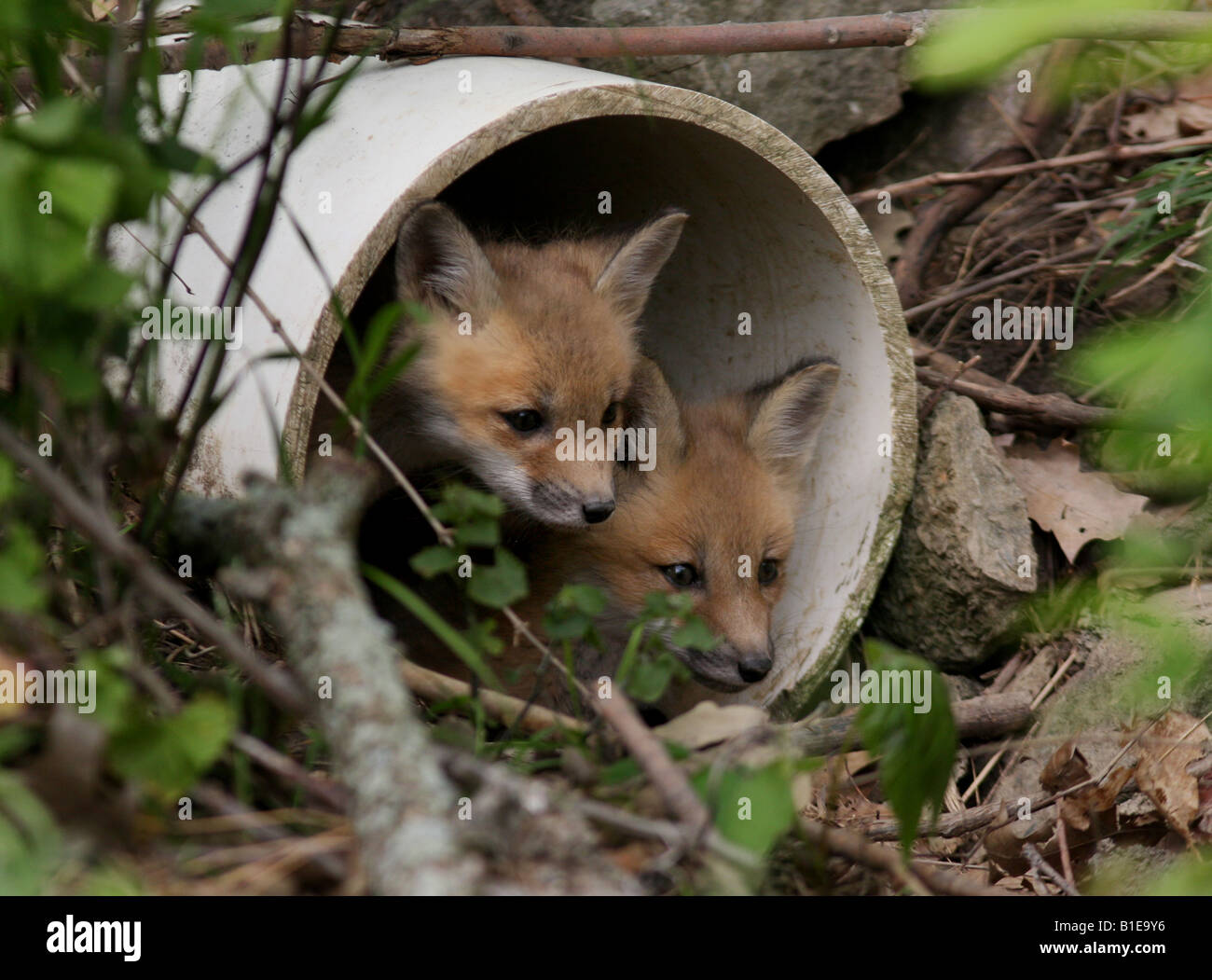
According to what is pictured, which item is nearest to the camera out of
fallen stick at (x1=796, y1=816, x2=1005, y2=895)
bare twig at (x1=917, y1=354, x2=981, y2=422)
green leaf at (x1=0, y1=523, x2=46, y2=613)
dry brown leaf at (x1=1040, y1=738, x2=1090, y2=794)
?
green leaf at (x1=0, y1=523, x2=46, y2=613)

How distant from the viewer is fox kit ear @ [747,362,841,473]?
10.9 ft

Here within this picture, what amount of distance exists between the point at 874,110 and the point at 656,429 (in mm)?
1970

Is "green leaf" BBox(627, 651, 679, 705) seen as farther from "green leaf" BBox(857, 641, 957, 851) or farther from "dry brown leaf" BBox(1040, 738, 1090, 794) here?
"dry brown leaf" BBox(1040, 738, 1090, 794)

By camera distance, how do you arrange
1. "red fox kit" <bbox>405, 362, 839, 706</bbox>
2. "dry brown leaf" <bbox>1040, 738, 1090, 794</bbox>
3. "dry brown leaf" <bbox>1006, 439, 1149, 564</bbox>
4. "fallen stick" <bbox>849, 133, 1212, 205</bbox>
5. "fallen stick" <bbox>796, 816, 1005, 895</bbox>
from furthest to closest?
"fallen stick" <bbox>849, 133, 1212, 205</bbox> → "dry brown leaf" <bbox>1006, 439, 1149, 564</bbox> → "red fox kit" <bbox>405, 362, 839, 706</bbox> → "dry brown leaf" <bbox>1040, 738, 1090, 794</bbox> → "fallen stick" <bbox>796, 816, 1005, 895</bbox>

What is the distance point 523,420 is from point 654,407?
41 cm

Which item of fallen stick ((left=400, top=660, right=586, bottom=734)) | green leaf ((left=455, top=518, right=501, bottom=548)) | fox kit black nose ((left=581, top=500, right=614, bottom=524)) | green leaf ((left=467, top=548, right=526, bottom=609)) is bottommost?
fallen stick ((left=400, top=660, right=586, bottom=734))

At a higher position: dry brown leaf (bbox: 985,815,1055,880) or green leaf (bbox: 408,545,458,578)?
green leaf (bbox: 408,545,458,578)

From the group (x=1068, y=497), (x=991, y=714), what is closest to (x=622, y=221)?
(x=1068, y=497)

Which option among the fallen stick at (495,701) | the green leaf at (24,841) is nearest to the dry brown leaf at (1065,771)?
the fallen stick at (495,701)

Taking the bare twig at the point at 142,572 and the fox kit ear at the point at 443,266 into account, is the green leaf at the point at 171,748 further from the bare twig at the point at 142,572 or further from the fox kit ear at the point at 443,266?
the fox kit ear at the point at 443,266

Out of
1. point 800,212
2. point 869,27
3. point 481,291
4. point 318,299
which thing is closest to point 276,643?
point 318,299

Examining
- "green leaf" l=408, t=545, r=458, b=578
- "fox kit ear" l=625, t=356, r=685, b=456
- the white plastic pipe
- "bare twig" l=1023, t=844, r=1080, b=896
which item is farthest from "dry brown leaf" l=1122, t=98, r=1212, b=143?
"green leaf" l=408, t=545, r=458, b=578

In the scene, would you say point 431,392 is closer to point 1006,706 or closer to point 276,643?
point 276,643

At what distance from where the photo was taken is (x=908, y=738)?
5.71ft
